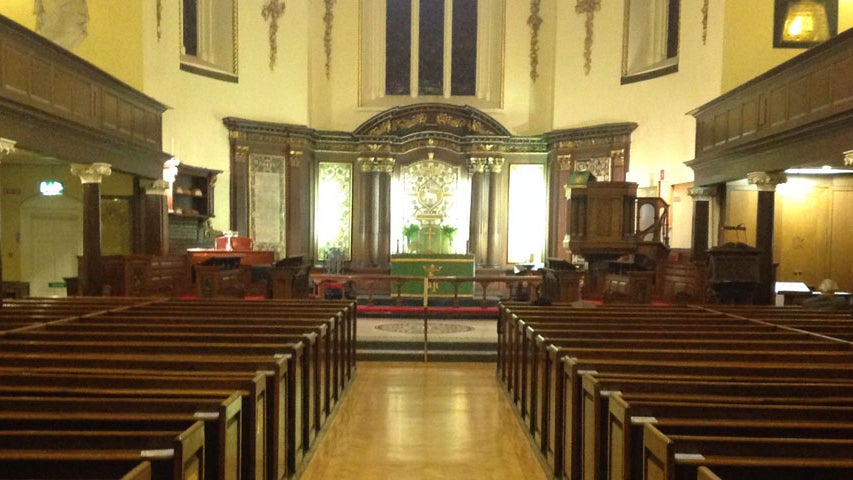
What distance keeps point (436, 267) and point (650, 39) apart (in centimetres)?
732

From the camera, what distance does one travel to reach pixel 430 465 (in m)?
4.11

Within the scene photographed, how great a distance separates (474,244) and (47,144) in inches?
380

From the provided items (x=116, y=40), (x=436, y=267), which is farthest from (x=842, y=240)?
(x=116, y=40)

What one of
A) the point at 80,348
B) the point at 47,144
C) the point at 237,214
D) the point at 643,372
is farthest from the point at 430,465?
the point at 237,214

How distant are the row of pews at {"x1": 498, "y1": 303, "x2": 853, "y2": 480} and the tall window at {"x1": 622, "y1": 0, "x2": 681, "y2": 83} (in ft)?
28.7

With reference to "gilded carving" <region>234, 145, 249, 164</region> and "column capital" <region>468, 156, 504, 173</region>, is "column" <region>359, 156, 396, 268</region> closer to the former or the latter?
"column capital" <region>468, 156, 504, 173</region>

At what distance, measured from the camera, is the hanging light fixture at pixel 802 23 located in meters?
10.5

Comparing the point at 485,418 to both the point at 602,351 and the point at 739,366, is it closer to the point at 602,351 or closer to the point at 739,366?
the point at 602,351

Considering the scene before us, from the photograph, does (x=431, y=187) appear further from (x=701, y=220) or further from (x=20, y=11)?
(x=20, y=11)

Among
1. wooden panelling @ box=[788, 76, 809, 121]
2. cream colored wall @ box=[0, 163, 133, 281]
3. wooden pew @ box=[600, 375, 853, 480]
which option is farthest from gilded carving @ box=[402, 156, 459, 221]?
wooden pew @ box=[600, 375, 853, 480]

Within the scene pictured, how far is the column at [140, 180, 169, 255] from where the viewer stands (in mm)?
11273

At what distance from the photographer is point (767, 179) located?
8.91 metres

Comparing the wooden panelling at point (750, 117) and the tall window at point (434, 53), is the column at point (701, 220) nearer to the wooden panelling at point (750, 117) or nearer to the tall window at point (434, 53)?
the wooden panelling at point (750, 117)

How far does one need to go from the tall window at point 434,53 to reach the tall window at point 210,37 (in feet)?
11.2
